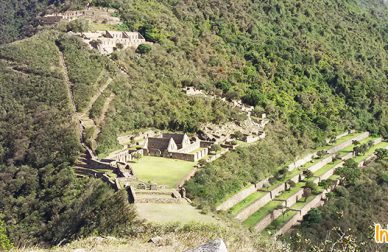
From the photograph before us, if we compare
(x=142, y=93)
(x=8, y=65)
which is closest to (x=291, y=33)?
(x=142, y=93)

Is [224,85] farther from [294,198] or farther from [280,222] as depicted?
[280,222]

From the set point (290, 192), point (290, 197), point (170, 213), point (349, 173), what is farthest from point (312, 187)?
point (170, 213)

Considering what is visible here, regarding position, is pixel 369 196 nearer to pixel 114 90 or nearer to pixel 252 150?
pixel 252 150

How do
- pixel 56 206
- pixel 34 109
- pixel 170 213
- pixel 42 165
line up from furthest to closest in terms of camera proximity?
pixel 34 109
pixel 42 165
pixel 56 206
pixel 170 213

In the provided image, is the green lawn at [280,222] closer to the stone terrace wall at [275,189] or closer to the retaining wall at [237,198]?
the stone terrace wall at [275,189]

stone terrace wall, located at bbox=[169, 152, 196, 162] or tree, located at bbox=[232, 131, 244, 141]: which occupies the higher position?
stone terrace wall, located at bbox=[169, 152, 196, 162]

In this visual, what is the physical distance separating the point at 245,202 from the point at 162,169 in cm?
532

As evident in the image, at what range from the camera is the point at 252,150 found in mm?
36812

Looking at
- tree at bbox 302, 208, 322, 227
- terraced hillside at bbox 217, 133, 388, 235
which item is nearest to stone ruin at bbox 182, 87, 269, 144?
terraced hillside at bbox 217, 133, 388, 235

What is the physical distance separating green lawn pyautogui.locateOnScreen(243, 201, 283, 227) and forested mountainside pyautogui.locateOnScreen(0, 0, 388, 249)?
6.17 ft

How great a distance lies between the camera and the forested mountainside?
27578mm

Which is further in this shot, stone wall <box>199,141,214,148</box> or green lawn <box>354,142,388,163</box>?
green lawn <box>354,142,388,163</box>

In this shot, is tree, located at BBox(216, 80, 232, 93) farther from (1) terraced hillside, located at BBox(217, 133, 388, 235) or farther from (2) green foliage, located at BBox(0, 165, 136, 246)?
(2) green foliage, located at BBox(0, 165, 136, 246)

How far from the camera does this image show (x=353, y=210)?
33562 millimetres
